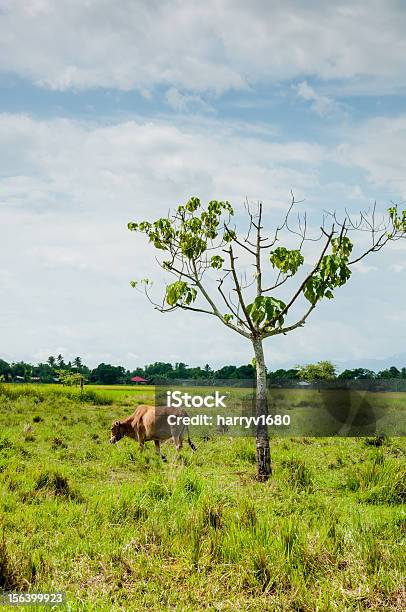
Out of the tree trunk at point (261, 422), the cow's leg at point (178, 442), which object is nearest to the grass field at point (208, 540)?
the tree trunk at point (261, 422)

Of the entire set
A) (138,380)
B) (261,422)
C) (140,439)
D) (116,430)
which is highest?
(261,422)

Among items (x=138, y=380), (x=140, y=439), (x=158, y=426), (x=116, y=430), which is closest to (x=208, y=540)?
(x=158, y=426)

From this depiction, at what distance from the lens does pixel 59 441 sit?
664 inches

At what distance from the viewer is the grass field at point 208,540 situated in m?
5.95

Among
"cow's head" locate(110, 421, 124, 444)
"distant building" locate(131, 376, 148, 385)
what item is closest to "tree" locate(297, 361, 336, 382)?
"distant building" locate(131, 376, 148, 385)

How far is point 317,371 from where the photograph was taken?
77750 millimetres

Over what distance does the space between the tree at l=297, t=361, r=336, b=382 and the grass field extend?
65739 millimetres

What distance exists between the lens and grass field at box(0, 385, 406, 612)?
5953mm

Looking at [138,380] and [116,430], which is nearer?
[116,430]

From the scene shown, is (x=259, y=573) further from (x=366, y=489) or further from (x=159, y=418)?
(x=159, y=418)

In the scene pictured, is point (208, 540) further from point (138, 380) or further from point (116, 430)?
point (138, 380)

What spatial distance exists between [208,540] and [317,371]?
72798 millimetres

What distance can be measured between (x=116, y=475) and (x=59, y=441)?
458 cm

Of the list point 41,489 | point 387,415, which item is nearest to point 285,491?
point 41,489
